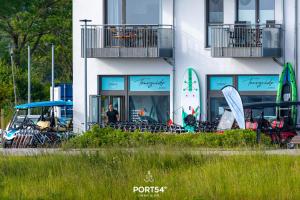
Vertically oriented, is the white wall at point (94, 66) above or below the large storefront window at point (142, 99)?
above

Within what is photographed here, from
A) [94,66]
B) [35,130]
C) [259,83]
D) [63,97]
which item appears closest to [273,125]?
[259,83]

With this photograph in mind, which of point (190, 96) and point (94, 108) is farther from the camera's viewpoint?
point (94, 108)

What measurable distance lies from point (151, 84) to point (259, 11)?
219 inches

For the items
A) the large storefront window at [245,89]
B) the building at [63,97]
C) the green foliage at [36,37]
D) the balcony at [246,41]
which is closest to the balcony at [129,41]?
the balcony at [246,41]

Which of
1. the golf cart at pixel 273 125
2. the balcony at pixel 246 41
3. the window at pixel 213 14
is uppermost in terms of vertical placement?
the window at pixel 213 14

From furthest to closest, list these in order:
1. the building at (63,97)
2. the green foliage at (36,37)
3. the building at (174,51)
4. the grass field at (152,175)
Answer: the green foliage at (36,37)
the building at (63,97)
the building at (174,51)
the grass field at (152,175)

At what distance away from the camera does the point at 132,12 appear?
42625 mm

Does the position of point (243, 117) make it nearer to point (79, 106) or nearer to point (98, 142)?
point (98, 142)

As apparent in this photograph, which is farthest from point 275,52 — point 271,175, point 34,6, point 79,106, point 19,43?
point 19,43

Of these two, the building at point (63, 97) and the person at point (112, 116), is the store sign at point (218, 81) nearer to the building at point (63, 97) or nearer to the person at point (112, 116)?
the person at point (112, 116)

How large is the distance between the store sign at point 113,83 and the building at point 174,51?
4 cm

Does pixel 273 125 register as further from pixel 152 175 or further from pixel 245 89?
pixel 152 175

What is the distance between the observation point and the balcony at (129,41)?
41531 mm

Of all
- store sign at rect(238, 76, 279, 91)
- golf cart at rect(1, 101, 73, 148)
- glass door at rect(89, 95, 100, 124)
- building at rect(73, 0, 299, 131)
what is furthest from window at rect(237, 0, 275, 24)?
golf cart at rect(1, 101, 73, 148)
